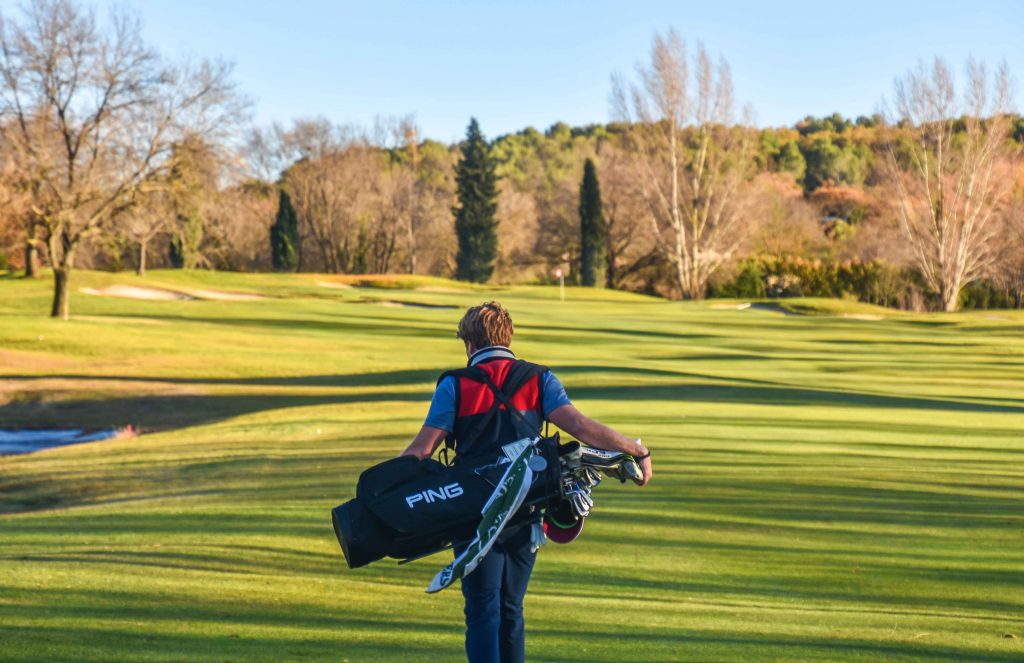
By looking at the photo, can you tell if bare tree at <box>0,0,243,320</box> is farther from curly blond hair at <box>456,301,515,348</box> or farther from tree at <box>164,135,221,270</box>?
curly blond hair at <box>456,301,515,348</box>

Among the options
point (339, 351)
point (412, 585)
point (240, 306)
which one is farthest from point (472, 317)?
point (240, 306)

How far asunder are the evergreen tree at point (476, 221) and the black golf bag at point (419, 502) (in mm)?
82281

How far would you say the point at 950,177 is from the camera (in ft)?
221

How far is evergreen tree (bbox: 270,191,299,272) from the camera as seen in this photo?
3423 inches

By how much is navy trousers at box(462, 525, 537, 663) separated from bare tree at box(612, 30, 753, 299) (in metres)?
67.9

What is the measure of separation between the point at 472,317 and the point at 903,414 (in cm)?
1688

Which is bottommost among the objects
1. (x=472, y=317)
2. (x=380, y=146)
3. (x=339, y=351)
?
(x=339, y=351)

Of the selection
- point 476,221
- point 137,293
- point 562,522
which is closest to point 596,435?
point 562,522

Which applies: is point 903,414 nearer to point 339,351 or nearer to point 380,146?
→ point 339,351

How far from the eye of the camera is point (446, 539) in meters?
4.77

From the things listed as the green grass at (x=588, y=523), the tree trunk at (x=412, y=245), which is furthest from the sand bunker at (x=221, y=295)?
the tree trunk at (x=412, y=245)

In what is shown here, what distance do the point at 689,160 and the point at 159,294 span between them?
4085cm

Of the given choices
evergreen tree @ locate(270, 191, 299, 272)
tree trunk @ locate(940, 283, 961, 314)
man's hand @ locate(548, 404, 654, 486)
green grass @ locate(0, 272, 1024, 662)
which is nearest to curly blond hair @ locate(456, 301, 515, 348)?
man's hand @ locate(548, 404, 654, 486)

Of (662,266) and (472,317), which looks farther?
(662,266)
